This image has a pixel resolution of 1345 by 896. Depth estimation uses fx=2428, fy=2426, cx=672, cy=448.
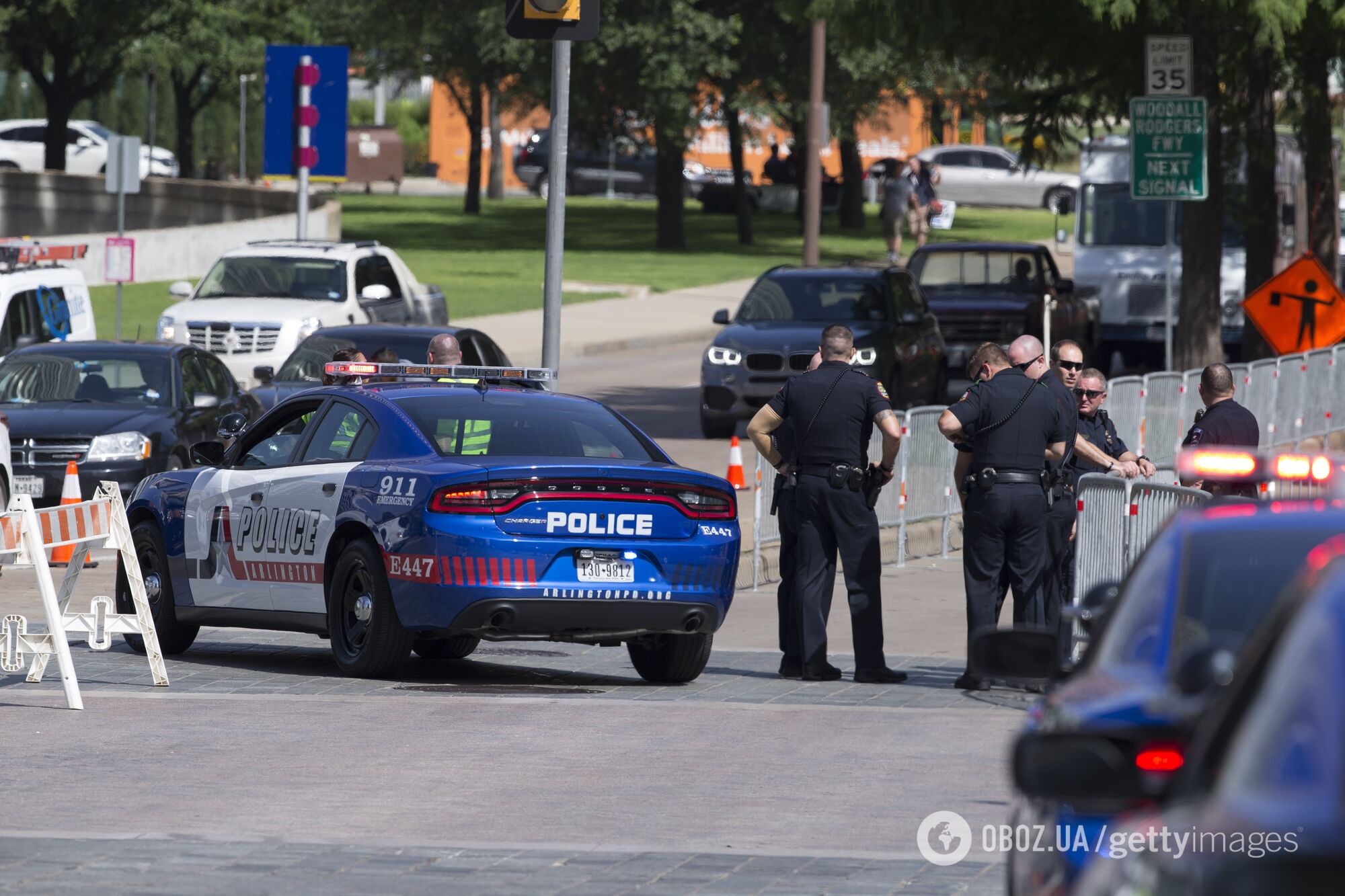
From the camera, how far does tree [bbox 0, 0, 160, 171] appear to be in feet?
180

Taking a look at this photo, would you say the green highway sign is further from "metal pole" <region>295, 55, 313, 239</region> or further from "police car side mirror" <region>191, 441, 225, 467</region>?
"metal pole" <region>295, 55, 313, 239</region>

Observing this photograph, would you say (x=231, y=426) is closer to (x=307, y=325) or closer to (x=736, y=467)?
(x=736, y=467)

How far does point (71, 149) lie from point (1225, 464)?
67.2 m

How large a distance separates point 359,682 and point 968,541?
3.04 m

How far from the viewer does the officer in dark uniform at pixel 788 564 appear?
39.9ft

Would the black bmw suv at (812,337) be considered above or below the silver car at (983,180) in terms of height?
below

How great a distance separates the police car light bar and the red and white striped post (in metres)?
13.6

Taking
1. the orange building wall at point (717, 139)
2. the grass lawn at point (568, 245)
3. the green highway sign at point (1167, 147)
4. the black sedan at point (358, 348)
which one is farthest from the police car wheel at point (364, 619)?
the orange building wall at point (717, 139)

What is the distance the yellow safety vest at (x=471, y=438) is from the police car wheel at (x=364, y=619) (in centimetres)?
62

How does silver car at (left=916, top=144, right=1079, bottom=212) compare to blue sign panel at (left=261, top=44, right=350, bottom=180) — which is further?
silver car at (left=916, top=144, right=1079, bottom=212)

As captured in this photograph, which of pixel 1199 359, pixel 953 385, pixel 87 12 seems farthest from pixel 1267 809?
pixel 87 12

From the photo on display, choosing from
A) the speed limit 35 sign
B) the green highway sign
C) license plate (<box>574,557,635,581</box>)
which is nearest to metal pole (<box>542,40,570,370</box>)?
license plate (<box>574,557,635,581</box>)

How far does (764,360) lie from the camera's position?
77.8 feet

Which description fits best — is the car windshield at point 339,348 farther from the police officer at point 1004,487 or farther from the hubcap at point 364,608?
the police officer at point 1004,487
